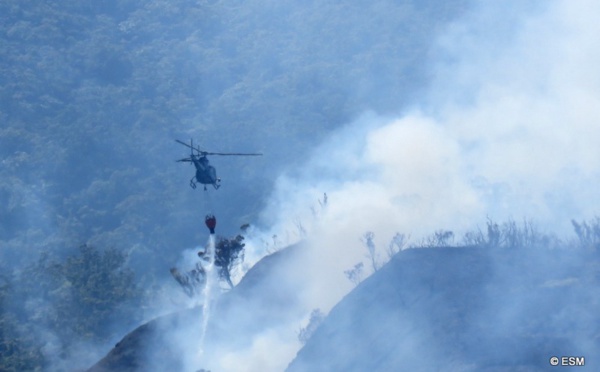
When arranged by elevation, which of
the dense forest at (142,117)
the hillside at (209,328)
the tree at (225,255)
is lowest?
the hillside at (209,328)

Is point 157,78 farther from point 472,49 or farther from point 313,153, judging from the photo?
point 472,49

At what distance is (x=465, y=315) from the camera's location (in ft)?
165

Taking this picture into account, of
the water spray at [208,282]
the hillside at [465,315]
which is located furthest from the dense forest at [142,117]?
the hillside at [465,315]

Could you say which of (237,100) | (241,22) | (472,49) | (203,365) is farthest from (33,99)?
(203,365)

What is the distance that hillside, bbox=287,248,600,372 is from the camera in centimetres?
4681

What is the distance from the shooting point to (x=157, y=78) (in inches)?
4897

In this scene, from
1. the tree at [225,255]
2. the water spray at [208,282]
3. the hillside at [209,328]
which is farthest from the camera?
the tree at [225,255]

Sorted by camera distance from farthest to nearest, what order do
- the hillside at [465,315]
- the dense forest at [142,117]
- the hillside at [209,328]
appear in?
the dense forest at [142,117] → the hillside at [209,328] → the hillside at [465,315]

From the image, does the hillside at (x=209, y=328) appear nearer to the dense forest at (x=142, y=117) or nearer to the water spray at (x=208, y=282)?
the water spray at (x=208, y=282)

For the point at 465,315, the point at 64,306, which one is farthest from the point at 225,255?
the point at 465,315

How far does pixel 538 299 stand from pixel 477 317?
135 inches

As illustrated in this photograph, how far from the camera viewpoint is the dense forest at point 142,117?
294ft

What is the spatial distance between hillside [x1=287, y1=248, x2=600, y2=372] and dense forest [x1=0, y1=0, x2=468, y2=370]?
112ft

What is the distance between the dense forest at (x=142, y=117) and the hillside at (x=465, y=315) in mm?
34175
